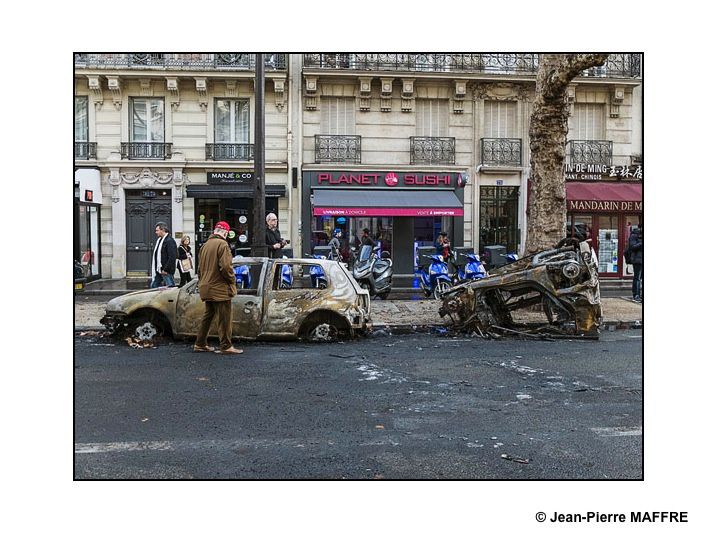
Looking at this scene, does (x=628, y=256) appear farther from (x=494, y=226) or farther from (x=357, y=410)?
(x=357, y=410)

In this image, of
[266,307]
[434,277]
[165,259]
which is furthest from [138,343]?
[434,277]

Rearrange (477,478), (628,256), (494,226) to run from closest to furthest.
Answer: (477,478) → (628,256) → (494,226)

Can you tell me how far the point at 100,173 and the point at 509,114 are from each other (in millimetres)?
13113

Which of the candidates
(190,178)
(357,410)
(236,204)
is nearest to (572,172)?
(236,204)

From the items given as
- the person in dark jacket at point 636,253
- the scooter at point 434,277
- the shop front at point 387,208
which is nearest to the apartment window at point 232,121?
the shop front at point 387,208

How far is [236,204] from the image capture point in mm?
20719

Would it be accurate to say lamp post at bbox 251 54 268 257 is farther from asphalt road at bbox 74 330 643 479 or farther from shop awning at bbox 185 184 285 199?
shop awning at bbox 185 184 285 199

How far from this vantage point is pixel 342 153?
20.8 meters

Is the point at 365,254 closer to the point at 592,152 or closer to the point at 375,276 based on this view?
the point at 375,276

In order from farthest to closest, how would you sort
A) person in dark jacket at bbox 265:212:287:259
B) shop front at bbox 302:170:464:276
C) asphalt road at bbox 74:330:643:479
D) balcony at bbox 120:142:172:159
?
balcony at bbox 120:142:172:159, shop front at bbox 302:170:464:276, person in dark jacket at bbox 265:212:287:259, asphalt road at bbox 74:330:643:479

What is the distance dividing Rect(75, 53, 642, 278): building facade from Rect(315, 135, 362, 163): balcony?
0.12ft

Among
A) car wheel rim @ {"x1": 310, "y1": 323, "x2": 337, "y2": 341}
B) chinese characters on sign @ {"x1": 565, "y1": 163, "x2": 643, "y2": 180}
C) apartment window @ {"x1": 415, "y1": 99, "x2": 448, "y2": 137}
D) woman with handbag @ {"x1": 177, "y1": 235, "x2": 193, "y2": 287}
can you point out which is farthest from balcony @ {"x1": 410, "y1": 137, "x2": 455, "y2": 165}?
car wheel rim @ {"x1": 310, "y1": 323, "x2": 337, "y2": 341}

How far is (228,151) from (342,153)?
362 centimetres

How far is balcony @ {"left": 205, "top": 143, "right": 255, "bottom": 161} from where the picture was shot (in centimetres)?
2066
